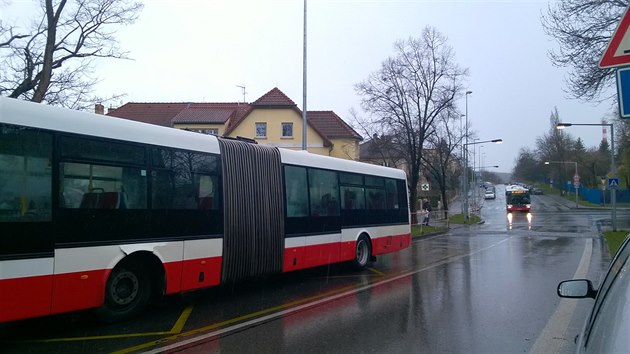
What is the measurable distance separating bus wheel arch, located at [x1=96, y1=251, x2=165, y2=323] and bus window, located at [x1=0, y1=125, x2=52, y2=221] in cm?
142

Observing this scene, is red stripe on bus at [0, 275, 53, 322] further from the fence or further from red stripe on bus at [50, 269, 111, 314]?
the fence

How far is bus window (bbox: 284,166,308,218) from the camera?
10.6 meters

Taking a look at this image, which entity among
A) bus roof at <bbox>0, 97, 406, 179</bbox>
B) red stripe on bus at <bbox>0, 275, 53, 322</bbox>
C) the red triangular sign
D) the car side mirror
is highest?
the red triangular sign

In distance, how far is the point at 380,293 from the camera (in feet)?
31.7

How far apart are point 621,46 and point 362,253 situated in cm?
948

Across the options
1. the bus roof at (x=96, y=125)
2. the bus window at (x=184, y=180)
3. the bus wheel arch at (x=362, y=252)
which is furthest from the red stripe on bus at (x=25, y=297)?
the bus wheel arch at (x=362, y=252)

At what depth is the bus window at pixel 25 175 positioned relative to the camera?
19.4 feet

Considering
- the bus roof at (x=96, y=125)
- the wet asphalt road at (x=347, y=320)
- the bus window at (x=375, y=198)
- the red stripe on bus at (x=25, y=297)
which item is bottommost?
the wet asphalt road at (x=347, y=320)

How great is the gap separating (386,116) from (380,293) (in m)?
21.0

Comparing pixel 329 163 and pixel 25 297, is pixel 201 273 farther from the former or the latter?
pixel 329 163

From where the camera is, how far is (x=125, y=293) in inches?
288

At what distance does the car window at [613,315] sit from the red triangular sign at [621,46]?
2.63 m

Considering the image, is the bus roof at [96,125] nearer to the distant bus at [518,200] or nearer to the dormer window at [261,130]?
the dormer window at [261,130]

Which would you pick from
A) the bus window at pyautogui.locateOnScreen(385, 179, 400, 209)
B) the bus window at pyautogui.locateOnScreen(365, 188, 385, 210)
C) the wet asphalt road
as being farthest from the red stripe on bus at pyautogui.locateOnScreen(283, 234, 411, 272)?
the bus window at pyautogui.locateOnScreen(385, 179, 400, 209)
